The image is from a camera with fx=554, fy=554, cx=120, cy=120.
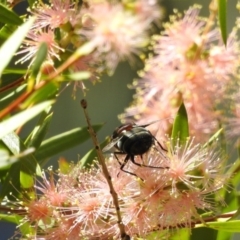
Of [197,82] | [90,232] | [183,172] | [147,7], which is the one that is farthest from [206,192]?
[147,7]

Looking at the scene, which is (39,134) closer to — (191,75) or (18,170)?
(18,170)

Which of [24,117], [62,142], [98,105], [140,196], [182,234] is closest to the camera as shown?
[24,117]

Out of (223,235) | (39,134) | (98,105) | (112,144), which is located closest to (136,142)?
(112,144)

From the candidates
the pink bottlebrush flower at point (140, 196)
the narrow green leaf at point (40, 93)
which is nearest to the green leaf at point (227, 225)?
the pink bottlebrush flower at point (140, 196)

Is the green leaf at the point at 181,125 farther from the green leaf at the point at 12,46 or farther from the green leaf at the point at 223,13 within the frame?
the green leaf at the point at 12,46

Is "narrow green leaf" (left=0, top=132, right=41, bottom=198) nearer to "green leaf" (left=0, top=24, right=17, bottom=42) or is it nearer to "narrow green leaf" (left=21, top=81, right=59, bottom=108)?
"green leaf" (left=0, top=24, right=17, bottom=42)
